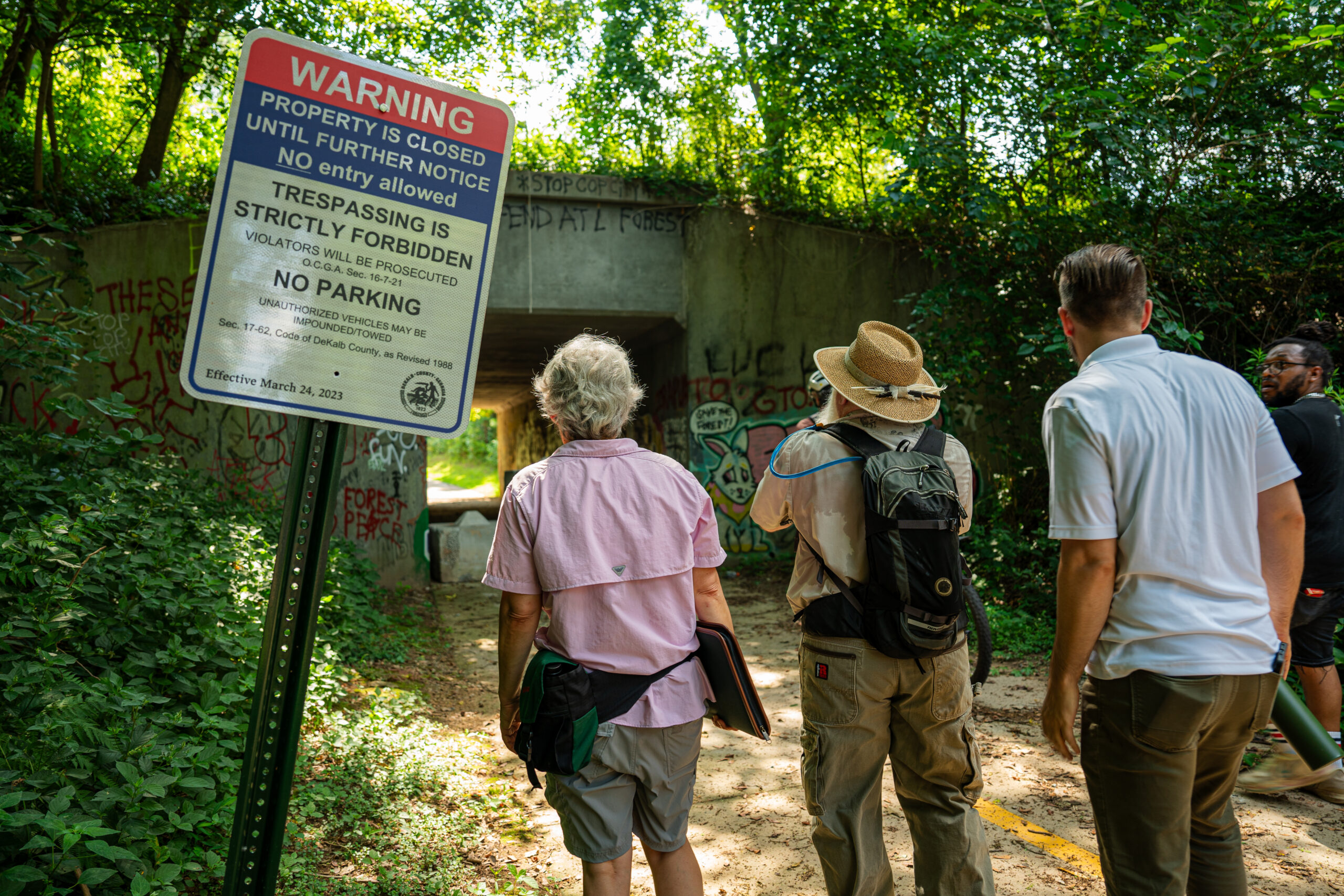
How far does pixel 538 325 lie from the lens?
11180mm

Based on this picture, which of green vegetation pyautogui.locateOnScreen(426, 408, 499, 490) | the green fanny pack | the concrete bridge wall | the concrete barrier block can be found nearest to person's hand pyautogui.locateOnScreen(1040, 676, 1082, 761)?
the green fanny pack

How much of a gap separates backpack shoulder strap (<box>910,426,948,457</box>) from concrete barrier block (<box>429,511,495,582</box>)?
7.92 meters

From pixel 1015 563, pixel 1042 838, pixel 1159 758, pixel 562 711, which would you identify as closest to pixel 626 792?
pixel 562 711

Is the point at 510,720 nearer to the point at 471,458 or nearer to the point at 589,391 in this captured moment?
the point at 589,391

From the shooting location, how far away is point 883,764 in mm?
2529

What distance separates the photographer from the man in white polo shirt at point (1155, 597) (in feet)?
6.43

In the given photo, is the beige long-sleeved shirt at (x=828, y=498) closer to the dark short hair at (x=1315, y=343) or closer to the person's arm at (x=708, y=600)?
the person's arm at (x=708, y=600)

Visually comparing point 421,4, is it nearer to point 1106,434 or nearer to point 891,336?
point 891,336

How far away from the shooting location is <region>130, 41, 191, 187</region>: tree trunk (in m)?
8.84

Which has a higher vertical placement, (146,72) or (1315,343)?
(146,72)

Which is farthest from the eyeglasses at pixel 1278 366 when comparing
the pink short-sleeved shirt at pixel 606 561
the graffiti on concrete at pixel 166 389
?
the graffiti on concrete at pixel 166 389

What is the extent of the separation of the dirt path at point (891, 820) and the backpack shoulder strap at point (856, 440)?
5.71 ft

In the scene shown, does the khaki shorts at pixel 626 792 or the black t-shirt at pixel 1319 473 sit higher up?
the black t-shirt at pixel 1319 473

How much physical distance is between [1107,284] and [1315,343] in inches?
116
